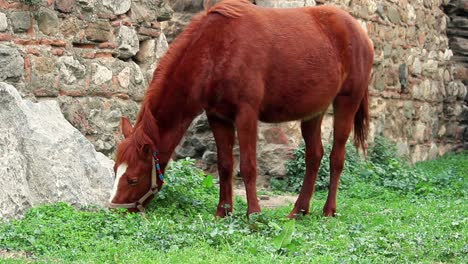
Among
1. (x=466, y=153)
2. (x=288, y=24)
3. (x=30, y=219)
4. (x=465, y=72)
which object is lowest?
(x=466, y=153)

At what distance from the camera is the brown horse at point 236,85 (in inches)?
253

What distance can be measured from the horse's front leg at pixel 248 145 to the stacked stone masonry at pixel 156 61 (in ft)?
6.23

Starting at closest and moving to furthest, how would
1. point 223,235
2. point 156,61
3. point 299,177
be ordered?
point 223,235 → point 156,61 → point 299,177

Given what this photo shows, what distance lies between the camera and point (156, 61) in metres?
8.74

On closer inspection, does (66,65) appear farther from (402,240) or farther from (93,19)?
(402,240)

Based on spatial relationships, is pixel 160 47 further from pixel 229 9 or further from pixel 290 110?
pixel 290 110

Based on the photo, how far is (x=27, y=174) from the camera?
6461 mm

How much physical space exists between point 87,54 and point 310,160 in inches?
88.6

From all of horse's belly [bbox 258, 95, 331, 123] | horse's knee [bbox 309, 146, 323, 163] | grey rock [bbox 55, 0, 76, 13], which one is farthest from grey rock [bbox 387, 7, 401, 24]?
grey rock [bbox 55, 0, 76, 13]

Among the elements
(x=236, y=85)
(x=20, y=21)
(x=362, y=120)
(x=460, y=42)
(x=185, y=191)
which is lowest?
(x=460, y=42)

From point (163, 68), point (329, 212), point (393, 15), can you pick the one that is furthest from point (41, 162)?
point (393, 15)

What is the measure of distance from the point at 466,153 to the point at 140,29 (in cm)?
830

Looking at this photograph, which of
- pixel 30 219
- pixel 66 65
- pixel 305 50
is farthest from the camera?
pixel 66 65

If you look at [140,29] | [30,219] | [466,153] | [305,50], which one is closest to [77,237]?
[30,219]
